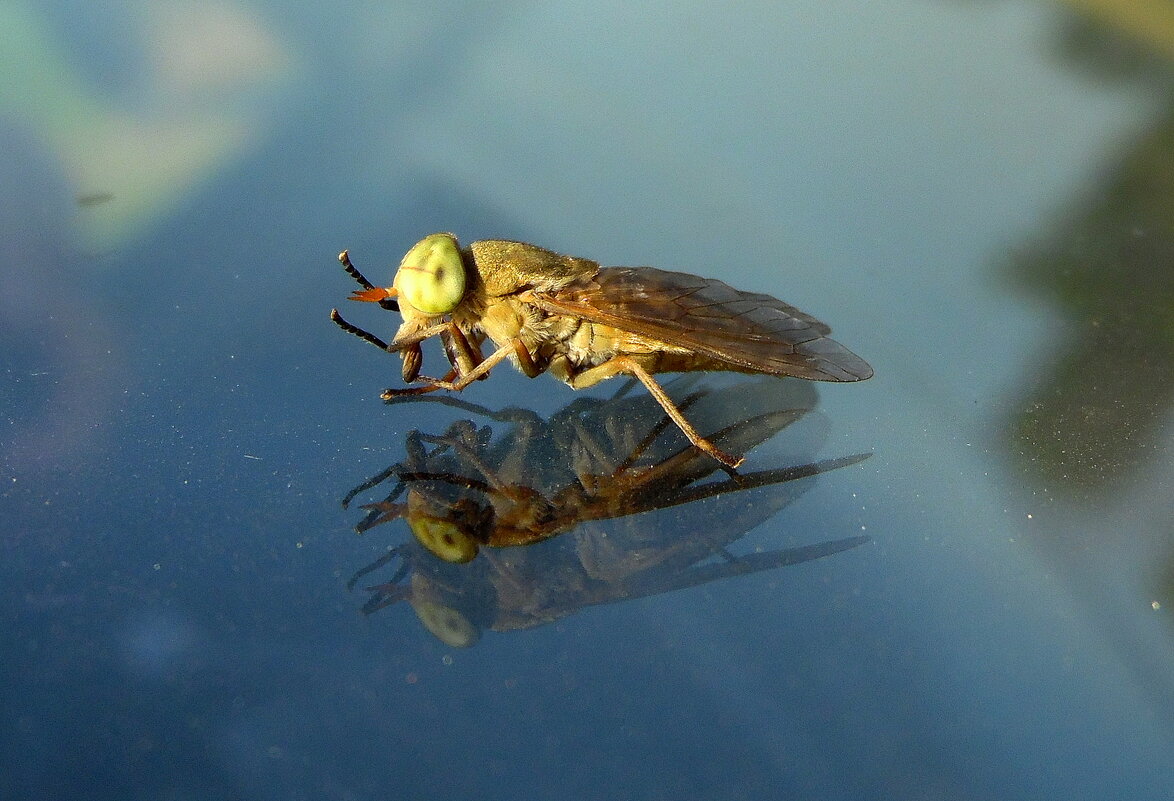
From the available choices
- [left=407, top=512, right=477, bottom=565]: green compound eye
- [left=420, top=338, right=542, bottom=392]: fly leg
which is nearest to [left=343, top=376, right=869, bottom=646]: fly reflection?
A: [left=407, top=512, right=477, bottom=565]: green compound eye

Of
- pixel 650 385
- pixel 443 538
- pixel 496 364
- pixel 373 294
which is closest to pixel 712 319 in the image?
pixel 650 385

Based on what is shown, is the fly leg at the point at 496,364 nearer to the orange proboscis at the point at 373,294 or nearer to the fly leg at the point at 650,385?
the fly leg at the point at 650,385

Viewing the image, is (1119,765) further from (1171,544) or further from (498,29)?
(498,29)

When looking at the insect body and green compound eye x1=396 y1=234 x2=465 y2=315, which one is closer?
the insect body

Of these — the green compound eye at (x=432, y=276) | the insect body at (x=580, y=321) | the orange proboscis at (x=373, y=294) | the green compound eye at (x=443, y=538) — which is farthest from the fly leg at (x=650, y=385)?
the green compound eye at (x=443, y=538)

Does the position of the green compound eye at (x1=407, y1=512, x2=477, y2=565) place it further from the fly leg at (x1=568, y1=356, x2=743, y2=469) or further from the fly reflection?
the fly leg at (x1=568, y1=356, x2=743, y2=469)

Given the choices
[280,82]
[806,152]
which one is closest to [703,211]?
[806,152]
